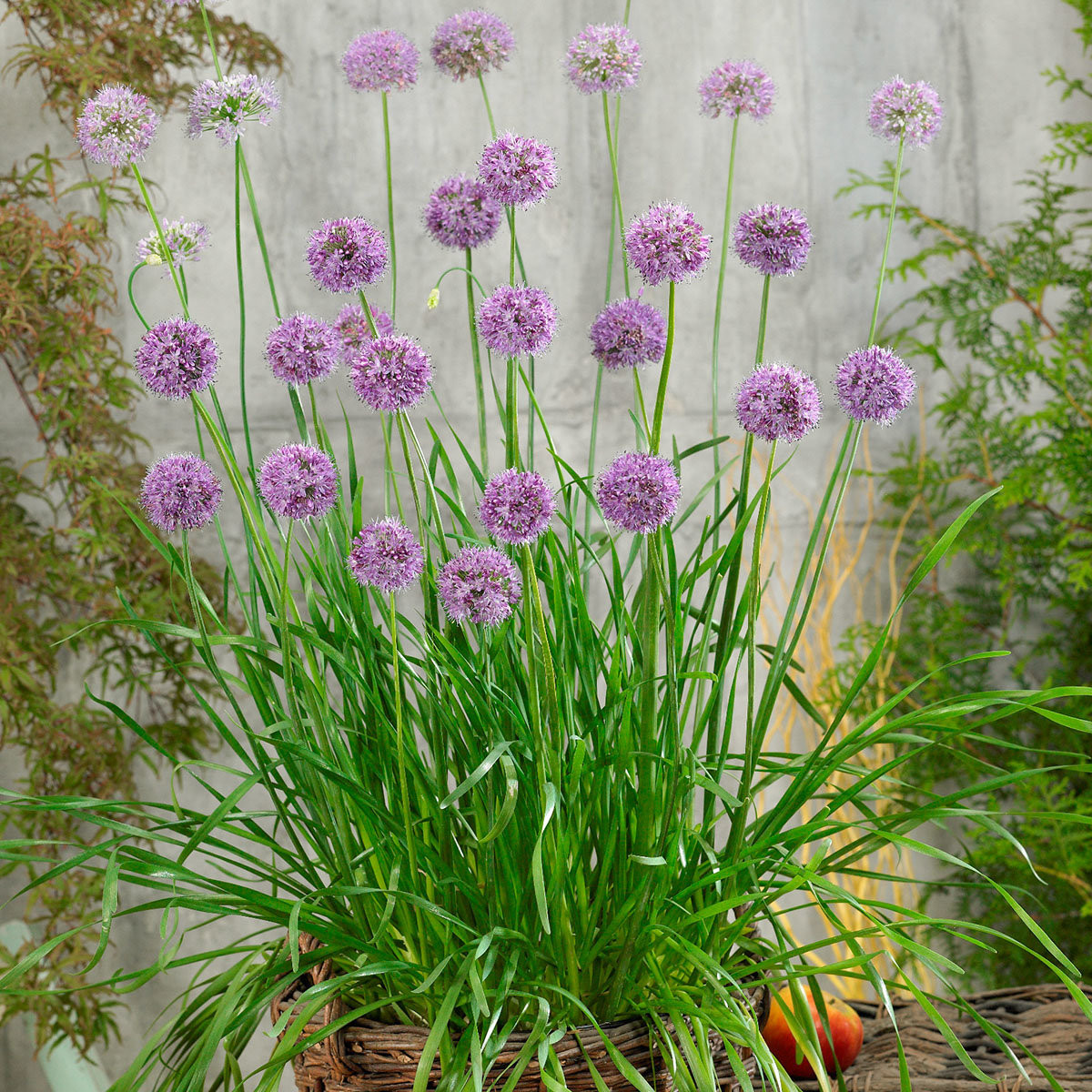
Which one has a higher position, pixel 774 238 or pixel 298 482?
pixel 774 238

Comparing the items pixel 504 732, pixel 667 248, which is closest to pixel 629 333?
pixel 667 248

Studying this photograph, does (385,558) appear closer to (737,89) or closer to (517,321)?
(517,321)

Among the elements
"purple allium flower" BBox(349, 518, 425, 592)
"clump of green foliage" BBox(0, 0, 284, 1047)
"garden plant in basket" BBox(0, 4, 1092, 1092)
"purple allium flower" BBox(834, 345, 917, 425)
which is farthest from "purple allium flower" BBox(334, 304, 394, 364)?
"clump of green foliage" BBox(0, 0, 284, 1047)

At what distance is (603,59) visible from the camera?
30.0 inches

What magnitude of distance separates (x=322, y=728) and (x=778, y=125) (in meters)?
1.63

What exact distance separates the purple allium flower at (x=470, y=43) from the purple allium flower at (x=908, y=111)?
0.91 feet

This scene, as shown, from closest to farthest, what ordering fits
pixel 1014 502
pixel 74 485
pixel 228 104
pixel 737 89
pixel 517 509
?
1. pixel 517 509
2. pixel 228 104
3. pixel 737 89
4. pixel 74 485
5. pixel 1014 502

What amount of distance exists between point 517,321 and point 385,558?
16 centimetres

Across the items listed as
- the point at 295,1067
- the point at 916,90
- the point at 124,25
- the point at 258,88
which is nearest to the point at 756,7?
the point at 124,25

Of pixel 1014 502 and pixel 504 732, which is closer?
pixel 504 732

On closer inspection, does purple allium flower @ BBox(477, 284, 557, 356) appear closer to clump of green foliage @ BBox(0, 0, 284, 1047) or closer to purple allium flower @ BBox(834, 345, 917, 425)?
purple allium flower @ BBox(834, 345, 917, 425)

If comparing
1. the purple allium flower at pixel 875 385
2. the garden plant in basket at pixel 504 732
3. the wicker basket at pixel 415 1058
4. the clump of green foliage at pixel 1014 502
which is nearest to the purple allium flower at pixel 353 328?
the garden plant in basket at pixel 504 732

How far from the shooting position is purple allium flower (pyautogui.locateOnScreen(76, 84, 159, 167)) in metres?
0.69

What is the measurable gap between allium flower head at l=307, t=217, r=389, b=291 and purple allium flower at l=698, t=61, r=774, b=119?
29cm
